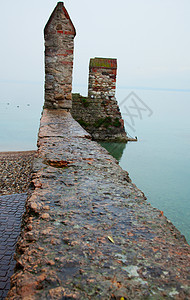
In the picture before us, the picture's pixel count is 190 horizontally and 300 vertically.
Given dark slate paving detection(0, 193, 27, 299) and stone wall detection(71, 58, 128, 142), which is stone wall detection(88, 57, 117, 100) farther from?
dark slate paving detection(0, 193, 27, 299)

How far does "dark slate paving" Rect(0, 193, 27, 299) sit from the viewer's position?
2.15 m

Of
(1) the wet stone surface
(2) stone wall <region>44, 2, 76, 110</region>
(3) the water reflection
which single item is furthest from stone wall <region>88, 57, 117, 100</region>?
(1) the wet stone surface

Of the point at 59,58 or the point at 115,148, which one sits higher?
the point at 59,58

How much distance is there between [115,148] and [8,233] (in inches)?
223

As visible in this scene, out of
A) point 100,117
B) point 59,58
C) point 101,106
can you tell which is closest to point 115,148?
point 100,117

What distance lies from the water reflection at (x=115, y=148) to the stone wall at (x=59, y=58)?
6.63 ft

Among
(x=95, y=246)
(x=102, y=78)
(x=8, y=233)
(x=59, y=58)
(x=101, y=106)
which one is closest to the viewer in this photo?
(x=95, y=246)

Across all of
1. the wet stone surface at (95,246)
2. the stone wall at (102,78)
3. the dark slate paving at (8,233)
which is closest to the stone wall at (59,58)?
the stone wall at (102,78)

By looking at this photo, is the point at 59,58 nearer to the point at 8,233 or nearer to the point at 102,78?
the point at 102,78

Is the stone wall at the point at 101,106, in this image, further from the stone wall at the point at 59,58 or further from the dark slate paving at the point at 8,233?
the dark slate paving at the point at 8,233

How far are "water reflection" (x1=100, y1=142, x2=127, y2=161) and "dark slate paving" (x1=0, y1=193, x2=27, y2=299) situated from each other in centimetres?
377

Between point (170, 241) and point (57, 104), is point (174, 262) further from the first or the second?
point (57, 104)

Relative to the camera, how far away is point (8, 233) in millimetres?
2842

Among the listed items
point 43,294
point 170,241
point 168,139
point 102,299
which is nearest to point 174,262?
point 170,241
